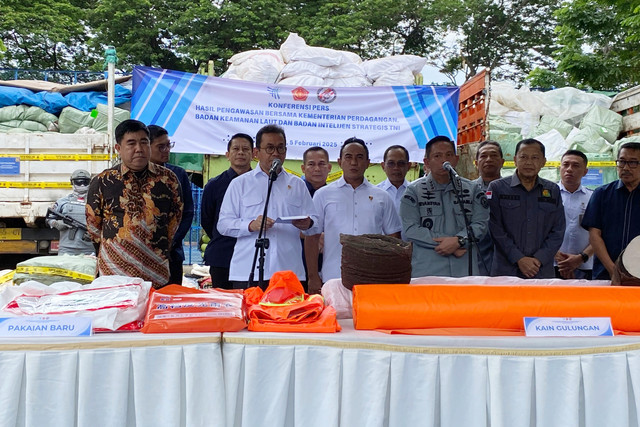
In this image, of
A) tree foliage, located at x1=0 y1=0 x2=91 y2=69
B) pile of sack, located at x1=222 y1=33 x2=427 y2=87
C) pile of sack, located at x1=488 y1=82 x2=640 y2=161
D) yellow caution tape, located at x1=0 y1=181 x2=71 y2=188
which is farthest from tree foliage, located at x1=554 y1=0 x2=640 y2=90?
tree foliage, located at x1=0 y1=0 x2=91 y2=69

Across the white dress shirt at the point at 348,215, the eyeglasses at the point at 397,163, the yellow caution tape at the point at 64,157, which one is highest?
the yellow caution tape at the point at 64,157

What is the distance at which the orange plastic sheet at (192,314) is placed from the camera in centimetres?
202

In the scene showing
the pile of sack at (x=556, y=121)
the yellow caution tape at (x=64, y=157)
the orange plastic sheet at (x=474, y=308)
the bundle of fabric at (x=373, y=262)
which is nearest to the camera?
the orange plastic sheet at (x=474, y=308)

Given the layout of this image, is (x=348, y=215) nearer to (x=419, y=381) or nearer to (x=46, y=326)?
(x=419, y=381)

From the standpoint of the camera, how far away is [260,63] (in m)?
8.47

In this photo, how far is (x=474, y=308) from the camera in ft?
7.12

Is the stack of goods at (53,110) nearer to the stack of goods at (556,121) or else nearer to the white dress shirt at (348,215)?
the white dress shirt at (348,215)

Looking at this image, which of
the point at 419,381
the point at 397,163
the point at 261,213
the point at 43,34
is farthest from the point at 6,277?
the point at 43,34

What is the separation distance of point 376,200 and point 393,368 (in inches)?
78.6

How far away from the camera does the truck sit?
679 centimetres

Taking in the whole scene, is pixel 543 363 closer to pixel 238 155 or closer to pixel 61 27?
pixel 238 155

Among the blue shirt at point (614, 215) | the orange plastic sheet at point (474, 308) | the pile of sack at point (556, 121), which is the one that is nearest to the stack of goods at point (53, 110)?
the pile of sack at point (556, 121)

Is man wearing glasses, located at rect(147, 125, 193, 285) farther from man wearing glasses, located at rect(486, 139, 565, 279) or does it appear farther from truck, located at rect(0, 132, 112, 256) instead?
truck, located at rect(0, 132, 112, 256)

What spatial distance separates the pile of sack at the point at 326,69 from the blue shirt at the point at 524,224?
442cm
